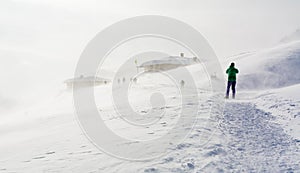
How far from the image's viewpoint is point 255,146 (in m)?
7.43

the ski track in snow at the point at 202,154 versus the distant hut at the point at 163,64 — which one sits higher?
the distant hut at the point at 163,64

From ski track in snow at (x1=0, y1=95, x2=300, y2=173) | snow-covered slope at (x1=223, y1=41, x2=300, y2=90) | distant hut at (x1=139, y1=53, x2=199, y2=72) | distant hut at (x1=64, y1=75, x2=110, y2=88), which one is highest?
distant hut at (x1=139, y1=53, x2=199, y2=72)

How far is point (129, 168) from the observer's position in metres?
5.95

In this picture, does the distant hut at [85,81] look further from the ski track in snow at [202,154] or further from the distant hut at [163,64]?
the ski track in snow at [202,154]

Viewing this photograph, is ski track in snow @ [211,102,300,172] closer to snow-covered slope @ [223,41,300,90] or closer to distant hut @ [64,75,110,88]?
snow-covered slope @ [223,41,300,90]

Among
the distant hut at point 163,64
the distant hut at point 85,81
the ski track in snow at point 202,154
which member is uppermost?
the distant hut at point 163,64

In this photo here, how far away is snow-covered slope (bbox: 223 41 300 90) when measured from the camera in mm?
24712

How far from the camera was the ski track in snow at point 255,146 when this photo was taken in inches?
243

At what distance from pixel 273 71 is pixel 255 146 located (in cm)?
2312

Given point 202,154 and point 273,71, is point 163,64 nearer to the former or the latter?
point 273,71

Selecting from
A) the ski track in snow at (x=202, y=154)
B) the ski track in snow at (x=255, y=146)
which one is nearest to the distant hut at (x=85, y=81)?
the ski track in snow at (x=202, y=154)

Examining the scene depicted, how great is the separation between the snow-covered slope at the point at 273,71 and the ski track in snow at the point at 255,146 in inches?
557

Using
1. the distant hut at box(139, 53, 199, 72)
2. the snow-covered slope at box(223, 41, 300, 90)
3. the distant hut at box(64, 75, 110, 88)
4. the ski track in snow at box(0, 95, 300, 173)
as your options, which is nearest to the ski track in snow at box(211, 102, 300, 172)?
the ski track in snow at box(0, 95, 300, 173)

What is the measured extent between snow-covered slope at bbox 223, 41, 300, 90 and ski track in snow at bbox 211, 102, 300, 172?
14.1 meters
